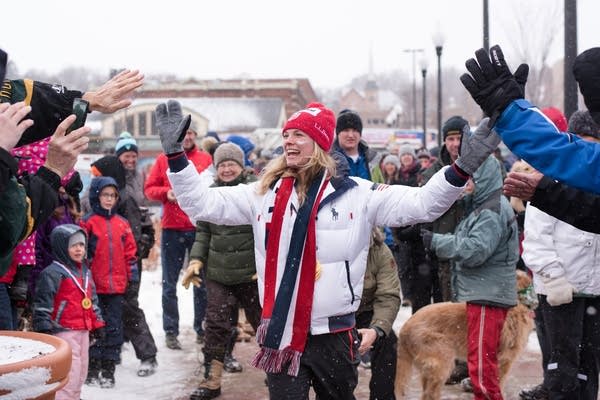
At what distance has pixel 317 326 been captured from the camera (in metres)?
3.53

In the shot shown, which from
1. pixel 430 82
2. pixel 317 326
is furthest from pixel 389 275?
pixel 430 82

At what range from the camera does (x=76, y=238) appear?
542 cm

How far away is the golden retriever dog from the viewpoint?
5.32 metres

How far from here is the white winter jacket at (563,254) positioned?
4719mm

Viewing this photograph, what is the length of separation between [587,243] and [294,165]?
7.31 ft

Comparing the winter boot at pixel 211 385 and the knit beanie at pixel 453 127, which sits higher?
the knit beanie at pixel 453 127

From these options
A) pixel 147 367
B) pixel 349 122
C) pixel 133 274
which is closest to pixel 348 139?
pixel 349 122

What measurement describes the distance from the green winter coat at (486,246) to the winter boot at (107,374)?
300 cm

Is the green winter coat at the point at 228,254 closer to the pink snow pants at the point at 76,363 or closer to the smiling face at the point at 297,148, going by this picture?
the pink snow pants at the point at 76,363

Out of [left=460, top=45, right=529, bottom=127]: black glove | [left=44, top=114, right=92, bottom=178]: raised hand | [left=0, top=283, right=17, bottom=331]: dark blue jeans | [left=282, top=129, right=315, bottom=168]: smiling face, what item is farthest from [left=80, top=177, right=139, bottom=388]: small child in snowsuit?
[left=460, top=45, right=529, bottom=127]: black glove

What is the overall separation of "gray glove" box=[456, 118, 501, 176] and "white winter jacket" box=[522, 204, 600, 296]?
1619 mm

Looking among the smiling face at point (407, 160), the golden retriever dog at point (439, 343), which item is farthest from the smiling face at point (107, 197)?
the smiling face at point (407, 160)

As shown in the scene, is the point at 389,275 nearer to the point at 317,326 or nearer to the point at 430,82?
the point at 317,326

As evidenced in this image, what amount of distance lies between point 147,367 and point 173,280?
1307 millimetres
